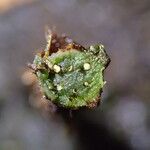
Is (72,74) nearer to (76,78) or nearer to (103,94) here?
(76,78)

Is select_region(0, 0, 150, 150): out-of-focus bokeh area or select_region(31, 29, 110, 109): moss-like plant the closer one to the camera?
select_region(31, 29, 110, 109): moss-like plant

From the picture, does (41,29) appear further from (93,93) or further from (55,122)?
(93,93)

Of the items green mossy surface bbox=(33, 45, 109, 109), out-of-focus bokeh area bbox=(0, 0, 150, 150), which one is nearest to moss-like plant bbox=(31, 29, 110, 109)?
green mossy surface bbox=(33, 45, 109, 109)

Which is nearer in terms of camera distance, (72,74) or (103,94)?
(72,74)

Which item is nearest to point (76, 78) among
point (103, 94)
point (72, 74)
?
point (72, 74)

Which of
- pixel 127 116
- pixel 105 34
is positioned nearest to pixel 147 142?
pixel 127 116

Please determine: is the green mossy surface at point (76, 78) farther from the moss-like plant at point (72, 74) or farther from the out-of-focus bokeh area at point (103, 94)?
the out-of-focus bokeh area at point (103, 94)

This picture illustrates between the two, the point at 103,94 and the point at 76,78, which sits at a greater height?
the point at 103,94

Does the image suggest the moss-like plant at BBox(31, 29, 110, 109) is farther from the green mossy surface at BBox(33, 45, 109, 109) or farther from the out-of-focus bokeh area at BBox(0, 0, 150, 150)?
the out-of-focus bokeh area at BBox(0, 0, 150, 150)
